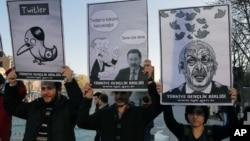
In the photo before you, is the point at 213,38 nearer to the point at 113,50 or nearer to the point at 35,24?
the point at 113,50

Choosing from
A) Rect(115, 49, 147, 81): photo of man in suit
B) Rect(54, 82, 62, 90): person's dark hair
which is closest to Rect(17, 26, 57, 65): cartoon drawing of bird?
Rect(54, 82, 62, 90): person's dark hair

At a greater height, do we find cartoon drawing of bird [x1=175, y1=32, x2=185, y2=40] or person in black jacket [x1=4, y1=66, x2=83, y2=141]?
cartoon drawing of bird [x1=175, y1=32, x2=185, y2=40]

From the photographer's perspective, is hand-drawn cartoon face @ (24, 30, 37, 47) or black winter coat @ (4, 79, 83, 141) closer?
black winter coat @ (4, 79, 83, 141)

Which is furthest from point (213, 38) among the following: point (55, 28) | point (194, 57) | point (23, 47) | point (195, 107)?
point (23, 47)

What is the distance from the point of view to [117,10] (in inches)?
196

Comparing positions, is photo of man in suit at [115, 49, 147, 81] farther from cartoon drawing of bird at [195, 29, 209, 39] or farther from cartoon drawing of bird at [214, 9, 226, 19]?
cartoon drawing of bird at [214, 9, 226, 19]

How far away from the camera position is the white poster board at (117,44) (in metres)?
4.82

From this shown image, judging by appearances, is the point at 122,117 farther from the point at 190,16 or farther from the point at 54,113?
the point at 190,16

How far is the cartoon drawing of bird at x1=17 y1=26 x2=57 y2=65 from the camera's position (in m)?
5.13

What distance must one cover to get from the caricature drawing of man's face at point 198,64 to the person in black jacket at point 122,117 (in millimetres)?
377

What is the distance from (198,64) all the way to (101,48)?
1130mm

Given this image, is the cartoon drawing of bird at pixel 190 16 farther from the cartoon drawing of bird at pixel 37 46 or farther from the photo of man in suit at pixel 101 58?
the cartoon drawing of bird at pixel 37 46

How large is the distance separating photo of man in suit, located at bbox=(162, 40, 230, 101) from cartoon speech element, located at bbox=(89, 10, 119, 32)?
0.87 meters

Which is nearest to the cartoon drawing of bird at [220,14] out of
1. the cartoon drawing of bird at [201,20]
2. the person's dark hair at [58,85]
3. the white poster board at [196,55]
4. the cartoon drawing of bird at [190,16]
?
the white poster board at [196,55]
